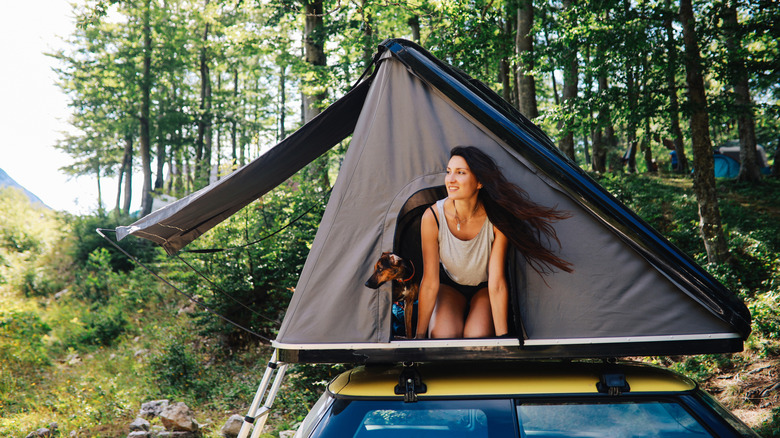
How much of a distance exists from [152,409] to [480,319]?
19.5ft

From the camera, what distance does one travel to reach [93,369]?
9.94 m

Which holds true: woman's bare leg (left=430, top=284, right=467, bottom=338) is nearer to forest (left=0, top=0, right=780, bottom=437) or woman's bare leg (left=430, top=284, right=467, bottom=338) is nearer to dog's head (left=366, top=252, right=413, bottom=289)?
dog's head (left=366, top=252, right=413, bottom=289)

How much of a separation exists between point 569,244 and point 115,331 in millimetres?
12178

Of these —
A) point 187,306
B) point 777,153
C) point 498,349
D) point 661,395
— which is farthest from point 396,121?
point 777,153

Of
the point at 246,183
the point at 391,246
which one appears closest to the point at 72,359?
the point at 246,183

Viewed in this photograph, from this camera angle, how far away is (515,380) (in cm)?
245

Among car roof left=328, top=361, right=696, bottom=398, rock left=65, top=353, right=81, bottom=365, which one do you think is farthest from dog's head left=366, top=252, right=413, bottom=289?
rock left=65, top=353, right=81, bottom=365

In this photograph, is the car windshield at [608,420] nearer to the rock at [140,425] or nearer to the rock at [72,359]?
the rock at [140,425]

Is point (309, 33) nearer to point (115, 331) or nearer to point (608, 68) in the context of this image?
point (608, 68)

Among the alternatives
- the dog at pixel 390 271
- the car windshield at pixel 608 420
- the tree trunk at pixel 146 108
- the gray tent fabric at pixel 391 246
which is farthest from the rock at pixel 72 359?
the tree trunk at pixel 146 108

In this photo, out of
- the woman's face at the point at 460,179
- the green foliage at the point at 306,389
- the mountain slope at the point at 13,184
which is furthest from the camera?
the mountain slope at the point at 13,184

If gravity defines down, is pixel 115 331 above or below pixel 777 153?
below

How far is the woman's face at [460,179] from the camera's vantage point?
3.06 meters

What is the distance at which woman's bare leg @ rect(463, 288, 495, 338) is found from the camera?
3.20m
